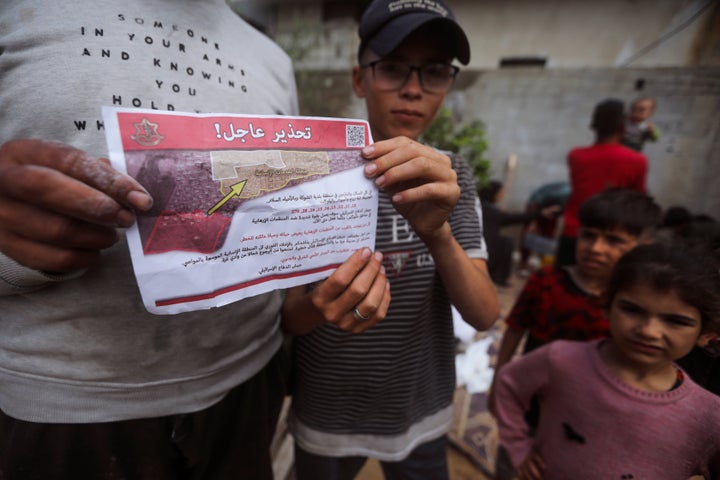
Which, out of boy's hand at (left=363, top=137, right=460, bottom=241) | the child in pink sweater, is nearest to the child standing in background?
the child in pink sweater

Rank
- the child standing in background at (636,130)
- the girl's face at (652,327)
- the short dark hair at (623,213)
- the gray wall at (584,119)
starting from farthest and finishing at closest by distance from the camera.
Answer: the gray wall at (584,119) < the child standing in background at (636,130) < the short dark hair at (623,213) < the girl's face at (652,327)

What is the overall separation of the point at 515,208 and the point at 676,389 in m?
5.97

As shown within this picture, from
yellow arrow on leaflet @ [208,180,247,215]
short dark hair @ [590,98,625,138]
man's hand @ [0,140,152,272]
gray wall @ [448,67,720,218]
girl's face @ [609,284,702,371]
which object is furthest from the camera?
gray wall @ [448,67,720,218]

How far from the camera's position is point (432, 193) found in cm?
62

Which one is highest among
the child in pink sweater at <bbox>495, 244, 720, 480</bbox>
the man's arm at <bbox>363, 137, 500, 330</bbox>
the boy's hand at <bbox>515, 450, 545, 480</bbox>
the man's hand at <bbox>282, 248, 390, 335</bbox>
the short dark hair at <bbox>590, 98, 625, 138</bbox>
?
the short dark hair at <bbox>590, 98, 625, 138</bbox>

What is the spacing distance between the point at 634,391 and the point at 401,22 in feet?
3.73

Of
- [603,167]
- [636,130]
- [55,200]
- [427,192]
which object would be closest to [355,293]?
[427,192]

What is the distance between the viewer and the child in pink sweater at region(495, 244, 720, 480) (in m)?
0.69

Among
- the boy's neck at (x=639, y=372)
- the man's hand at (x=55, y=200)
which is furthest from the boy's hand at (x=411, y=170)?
the boy's neck at (x=639, y=372)

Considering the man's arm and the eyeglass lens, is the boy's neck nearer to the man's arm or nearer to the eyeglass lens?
the man's arm

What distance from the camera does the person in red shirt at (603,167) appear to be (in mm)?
2385

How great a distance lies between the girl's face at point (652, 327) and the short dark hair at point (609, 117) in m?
2.12

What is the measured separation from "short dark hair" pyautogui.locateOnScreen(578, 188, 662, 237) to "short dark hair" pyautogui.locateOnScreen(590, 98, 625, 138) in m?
1.16

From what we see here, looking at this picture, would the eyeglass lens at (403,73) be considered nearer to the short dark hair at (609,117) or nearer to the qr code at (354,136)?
the qr code at (354,136)
